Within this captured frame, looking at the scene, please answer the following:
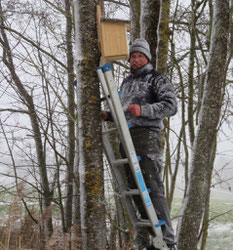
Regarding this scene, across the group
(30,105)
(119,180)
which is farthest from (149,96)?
(30,105)

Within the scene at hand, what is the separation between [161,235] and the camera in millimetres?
2332

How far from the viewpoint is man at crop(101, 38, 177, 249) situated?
2357 millimetres

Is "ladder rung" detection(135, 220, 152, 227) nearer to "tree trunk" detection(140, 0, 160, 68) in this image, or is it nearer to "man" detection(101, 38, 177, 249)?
"man" detection(101, 38, 177, 249)

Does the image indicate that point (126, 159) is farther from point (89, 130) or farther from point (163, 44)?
point (163, 44)

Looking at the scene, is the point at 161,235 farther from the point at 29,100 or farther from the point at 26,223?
the point at 29,100

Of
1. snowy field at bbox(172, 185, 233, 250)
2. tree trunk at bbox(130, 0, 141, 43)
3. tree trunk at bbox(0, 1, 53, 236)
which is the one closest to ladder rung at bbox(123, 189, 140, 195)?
tree trunk at bbox(130, 0, 141, 43)

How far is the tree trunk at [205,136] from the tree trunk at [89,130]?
1764 millimetres

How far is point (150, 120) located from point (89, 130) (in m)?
0.54

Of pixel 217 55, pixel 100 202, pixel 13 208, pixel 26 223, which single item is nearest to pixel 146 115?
pixel 100 202

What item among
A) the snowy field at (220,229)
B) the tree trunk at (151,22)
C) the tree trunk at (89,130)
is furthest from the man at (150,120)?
the snowy field at (220,229)

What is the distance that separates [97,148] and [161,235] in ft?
2.67

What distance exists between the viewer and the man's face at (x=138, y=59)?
2521mm

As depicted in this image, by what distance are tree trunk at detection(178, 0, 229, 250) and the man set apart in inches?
51.2

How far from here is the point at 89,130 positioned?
2123mm
